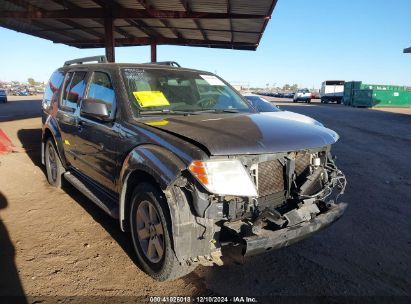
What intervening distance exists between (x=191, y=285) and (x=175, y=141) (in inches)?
50.7

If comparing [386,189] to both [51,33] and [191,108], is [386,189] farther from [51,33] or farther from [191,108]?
[51,33]

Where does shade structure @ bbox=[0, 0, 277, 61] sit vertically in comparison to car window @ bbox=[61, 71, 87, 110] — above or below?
above

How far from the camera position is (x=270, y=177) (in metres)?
2.98

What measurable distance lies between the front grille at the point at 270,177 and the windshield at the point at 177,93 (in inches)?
49.1

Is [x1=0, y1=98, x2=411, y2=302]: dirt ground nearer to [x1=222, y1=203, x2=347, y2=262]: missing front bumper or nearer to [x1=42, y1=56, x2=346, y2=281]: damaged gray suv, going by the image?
[x1=42, y1=56, x2=346, y2=281]: damaged gray suv

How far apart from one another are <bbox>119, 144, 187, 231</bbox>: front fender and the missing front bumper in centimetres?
74

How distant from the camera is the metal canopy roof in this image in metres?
13.1

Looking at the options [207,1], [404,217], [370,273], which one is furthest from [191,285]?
[207,1]

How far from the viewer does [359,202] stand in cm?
523

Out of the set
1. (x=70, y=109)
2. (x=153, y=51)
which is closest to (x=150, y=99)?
(x=70, y=109)

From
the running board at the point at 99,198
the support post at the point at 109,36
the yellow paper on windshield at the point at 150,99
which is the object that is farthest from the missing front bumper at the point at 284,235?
the support post at the point at 109,36

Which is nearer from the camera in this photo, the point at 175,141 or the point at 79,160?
the point at 175,141

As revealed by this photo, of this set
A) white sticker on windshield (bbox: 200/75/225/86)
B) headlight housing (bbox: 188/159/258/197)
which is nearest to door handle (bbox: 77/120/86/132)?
white sticker on windshield (bbox: 200/75/225/86)

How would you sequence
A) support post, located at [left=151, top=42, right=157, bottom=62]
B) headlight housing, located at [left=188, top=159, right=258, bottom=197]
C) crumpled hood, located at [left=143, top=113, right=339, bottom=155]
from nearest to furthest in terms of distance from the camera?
headlight housing, located at [left=188, top=159, right=258, bottom=197] < crumpled hood, located at [left=143, top=113, right=339, bottom=155] < support post, located at [left=151, top=42, right=157, bottom=62]
